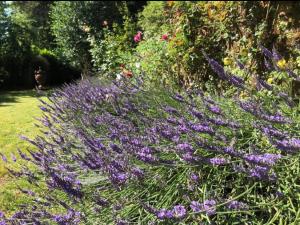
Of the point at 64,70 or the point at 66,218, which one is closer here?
the point at 66,218

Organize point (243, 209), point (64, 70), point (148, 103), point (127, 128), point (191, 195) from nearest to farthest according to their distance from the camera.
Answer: point (243, 209), point (191, 195), point (127, 128), point (148, 103), point (64, 70)

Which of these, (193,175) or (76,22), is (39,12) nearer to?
(76,22)

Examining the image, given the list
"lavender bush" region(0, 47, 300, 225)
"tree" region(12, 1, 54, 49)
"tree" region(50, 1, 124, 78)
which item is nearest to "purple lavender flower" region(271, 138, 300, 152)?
"lavender bush" region(0, 47, 300, 225)

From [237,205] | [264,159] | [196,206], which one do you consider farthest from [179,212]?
[264,159]

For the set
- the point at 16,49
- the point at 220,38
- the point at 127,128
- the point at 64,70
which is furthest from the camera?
the point at 64,70

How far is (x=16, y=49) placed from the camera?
16.0 meters

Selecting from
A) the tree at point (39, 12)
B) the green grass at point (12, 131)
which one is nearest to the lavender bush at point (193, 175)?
the green grass at point (12, 131)

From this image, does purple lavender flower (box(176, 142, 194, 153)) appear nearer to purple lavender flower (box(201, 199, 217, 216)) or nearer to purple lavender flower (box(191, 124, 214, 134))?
purple lavender flower (box(191, 124, 214, 134))

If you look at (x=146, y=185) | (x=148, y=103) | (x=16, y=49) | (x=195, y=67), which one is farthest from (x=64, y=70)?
(x=146, y=185)

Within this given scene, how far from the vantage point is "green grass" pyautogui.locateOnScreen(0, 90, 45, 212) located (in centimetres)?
371

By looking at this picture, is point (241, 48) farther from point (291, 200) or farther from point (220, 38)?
point (291, 200)

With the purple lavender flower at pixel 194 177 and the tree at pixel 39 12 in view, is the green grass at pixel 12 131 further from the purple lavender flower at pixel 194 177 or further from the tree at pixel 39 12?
the tree at pixel 39 12

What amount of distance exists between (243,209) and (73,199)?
832 millimetres

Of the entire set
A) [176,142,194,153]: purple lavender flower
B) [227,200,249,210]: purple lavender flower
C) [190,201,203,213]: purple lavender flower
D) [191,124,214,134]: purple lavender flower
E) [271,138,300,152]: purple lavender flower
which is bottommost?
[227,200,249,210]: purple lavender flower
